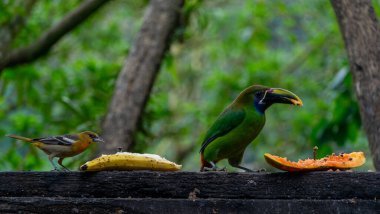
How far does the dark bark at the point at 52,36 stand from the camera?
826 centimetres

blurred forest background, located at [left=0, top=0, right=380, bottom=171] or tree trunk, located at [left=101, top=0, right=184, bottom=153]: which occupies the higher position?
blurred forest background, located at [left=0, top=0, right=380, bottom=171]

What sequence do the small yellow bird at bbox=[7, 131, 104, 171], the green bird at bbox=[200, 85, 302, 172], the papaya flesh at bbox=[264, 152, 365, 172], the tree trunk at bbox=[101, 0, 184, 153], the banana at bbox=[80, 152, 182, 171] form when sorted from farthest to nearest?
1. the tree trunk at bbox=[101, 0, 184, 153]
2. the small yellow bird at bbox=[7, 131, 104, 171]
3. the green bird at bbox=[200, 85, 302, 172]
4. the banana at bbox=[80, 152, 182, 171]
5. the papaya flesh at bbox=[264, 152, 365, 172]

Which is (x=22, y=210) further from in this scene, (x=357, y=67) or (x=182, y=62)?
(x=182, y=62)

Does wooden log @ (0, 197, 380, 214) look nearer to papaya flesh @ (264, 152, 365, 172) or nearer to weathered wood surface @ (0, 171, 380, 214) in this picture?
weathered wood surface @ (0, 171, 380, 214)

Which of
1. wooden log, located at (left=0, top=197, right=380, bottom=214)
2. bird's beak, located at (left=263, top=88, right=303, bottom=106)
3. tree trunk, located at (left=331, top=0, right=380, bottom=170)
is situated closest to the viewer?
wooden log, located at (left=0, top=197, right=380, bottom=214)

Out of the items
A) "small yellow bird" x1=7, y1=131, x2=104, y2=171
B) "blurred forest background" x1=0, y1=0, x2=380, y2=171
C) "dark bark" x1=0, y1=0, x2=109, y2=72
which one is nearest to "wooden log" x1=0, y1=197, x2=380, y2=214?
Result: "small yellow bird" x1=7, y1=131, x2=104, y2=171

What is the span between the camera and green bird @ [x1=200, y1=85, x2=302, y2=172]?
4.06m

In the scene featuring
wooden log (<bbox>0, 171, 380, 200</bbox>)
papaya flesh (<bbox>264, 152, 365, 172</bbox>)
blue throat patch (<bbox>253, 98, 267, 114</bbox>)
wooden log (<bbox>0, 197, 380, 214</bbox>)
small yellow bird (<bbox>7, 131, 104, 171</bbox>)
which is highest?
blue throat patch (<bbox>253, 98, 267, 114</bbox>)

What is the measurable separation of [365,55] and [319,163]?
214 centimetres

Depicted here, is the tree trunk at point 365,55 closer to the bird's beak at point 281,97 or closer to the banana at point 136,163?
the bird's beak at point 281,97

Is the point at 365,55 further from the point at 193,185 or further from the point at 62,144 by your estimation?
the point at 193,185

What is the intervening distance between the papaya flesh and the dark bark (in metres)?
5.34

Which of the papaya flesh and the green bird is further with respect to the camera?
→ the green bird

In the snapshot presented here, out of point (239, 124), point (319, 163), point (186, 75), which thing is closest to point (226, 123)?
point (239, 124)
